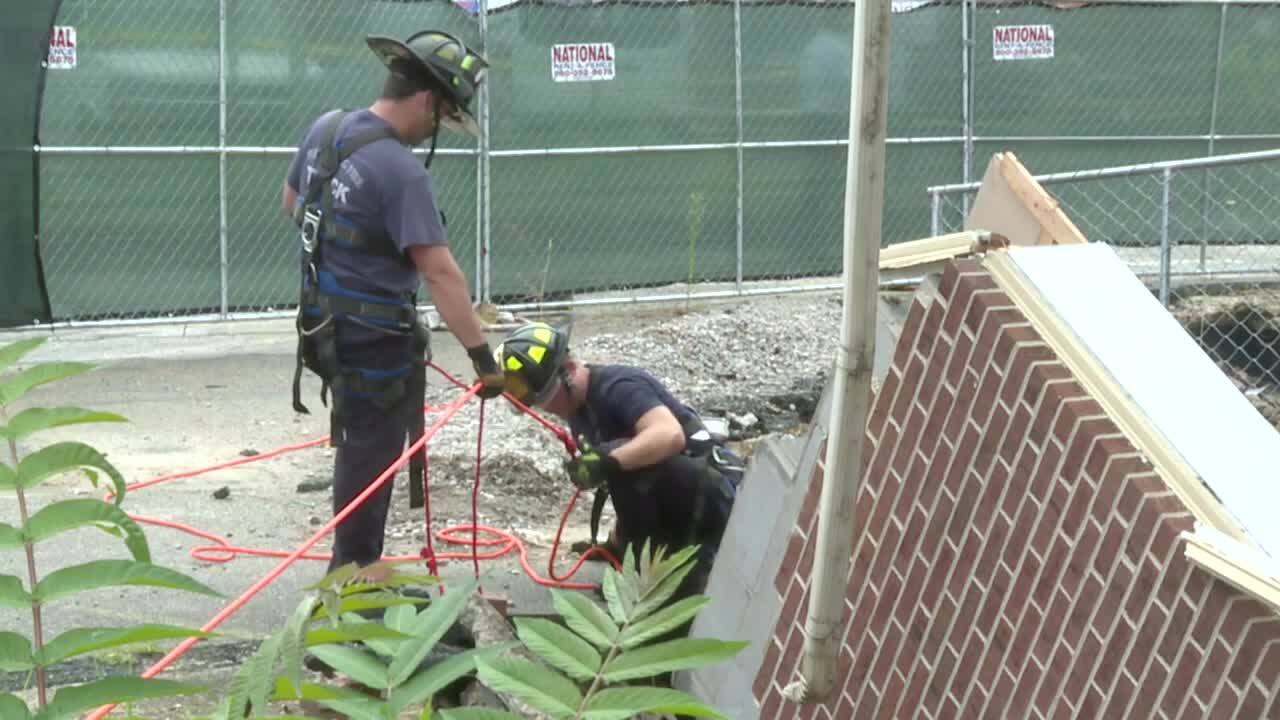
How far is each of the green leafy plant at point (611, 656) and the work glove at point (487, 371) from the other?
13.2 feet

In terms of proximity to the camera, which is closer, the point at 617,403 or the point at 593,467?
the point at 593,467

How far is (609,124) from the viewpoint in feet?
39.3

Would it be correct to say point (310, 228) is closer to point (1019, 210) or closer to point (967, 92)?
point (1019, 210)

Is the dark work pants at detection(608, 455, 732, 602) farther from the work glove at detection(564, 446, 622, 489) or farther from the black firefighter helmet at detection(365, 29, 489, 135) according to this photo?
the black firefighter helmet at detection(365, 29, 489, 135)

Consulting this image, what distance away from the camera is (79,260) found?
1059cm

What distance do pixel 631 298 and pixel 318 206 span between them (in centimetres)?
685

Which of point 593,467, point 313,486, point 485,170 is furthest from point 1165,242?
point 485,170

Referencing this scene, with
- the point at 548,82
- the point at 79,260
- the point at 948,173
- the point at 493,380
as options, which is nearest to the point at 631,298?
the point at 548,82

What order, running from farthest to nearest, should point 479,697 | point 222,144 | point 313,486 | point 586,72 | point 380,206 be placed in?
point 586,72, point 222,144, point 313,486, point 380,206, point 479,697

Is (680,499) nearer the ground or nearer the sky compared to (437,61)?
nearer the ground

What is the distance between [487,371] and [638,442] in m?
0.62

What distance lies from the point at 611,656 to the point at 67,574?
1.67 feet

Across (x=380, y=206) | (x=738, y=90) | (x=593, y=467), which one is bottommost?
(x=593, y=467)

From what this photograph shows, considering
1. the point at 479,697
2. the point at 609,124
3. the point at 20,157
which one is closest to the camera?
the point at 479,697
